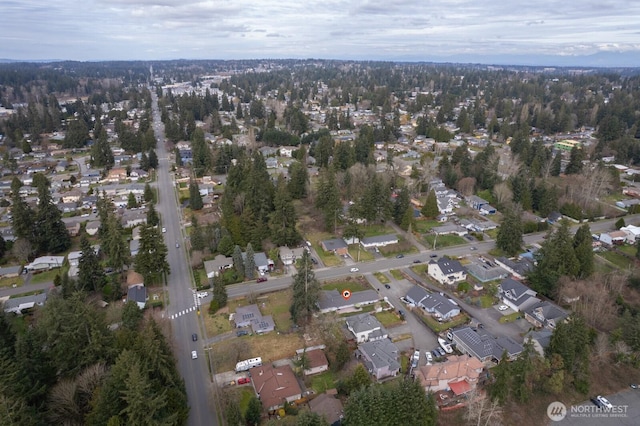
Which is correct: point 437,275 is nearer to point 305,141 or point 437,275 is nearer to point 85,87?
point 305,141

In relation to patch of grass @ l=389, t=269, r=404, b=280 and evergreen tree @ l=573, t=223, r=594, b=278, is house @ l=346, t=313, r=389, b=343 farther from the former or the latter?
evergreen tree @ l=573, t=223, r=594, b=278

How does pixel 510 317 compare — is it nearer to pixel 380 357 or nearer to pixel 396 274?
pixel 396 274

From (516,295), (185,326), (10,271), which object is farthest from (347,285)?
(10,271)

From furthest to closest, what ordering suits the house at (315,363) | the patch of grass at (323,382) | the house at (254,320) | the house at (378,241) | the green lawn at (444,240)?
the green lawn at (444,240), the house at (378,241), the house at (254,320), the house at (315,363), the patch of grass at (323,382)

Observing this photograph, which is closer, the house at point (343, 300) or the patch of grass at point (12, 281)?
the house at point (343, 300)

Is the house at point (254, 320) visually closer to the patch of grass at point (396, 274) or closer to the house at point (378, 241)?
the patch of grass at point (396, 274)

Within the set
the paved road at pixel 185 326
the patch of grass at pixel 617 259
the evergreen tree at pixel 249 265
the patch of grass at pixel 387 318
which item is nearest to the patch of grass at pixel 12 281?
the paved road at pixel 185 326
